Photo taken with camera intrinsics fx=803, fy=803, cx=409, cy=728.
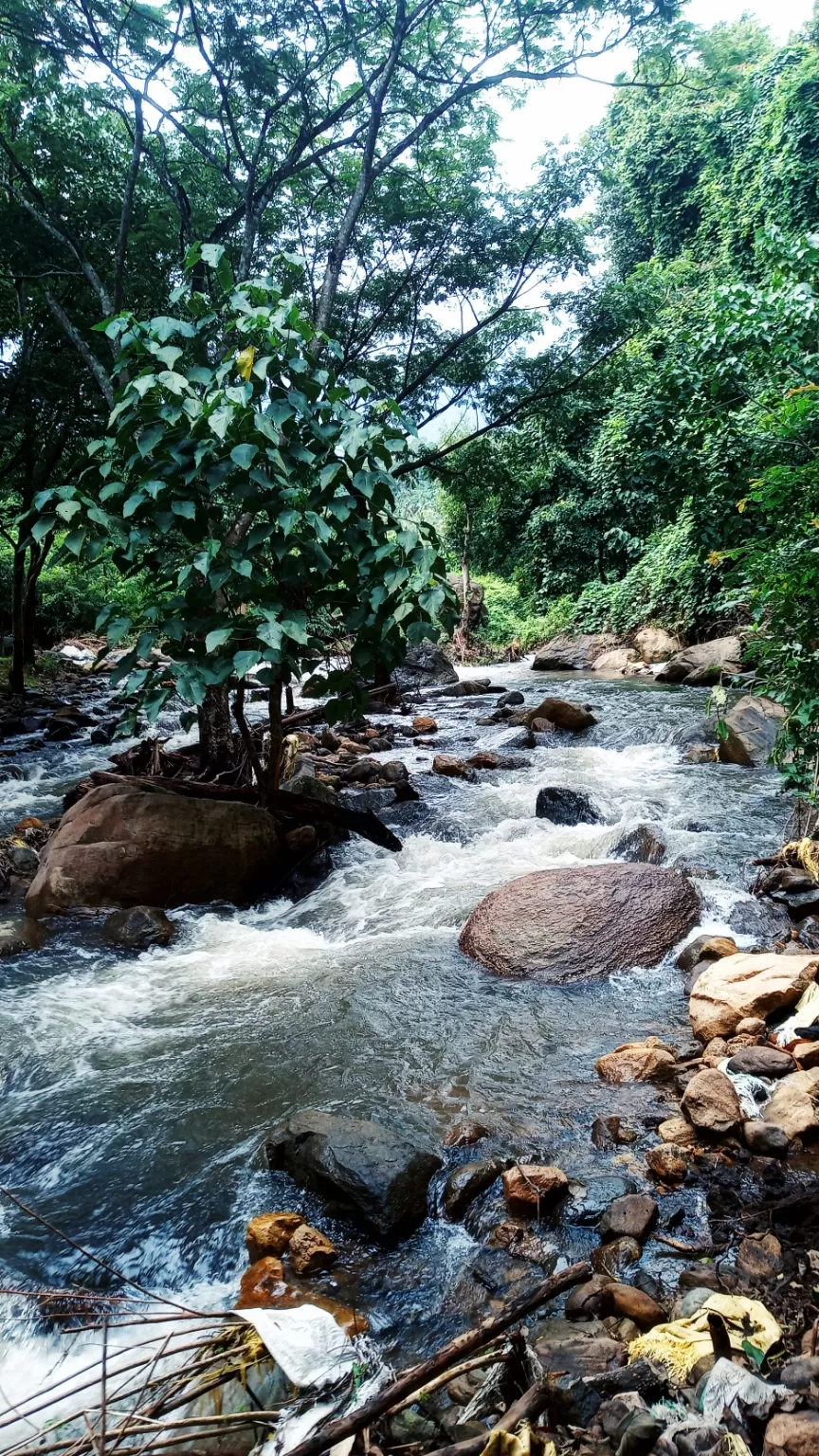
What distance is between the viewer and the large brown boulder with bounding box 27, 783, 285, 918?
5586mm

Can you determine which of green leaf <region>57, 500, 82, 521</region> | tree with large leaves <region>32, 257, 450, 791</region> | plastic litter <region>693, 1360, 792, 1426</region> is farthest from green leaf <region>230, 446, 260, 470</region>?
plastic litter <region>693, 1360, 792, 1426</region>

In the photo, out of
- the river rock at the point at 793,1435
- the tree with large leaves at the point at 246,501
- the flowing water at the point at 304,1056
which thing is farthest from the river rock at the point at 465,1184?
the tree with large leaves at the point at 246,501

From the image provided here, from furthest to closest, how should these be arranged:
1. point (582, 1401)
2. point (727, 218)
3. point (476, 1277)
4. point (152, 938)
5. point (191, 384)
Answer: point (727, 218)
point (152, 938)
point (191, 384)
point (476, 1277)
point (582, 1401)

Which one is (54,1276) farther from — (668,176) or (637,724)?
(668,176)

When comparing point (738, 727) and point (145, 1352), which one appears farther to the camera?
point (738, 727)

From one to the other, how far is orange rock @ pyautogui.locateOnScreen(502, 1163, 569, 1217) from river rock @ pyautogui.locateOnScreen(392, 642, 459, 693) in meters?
14.8

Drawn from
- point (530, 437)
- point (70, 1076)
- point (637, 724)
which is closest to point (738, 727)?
point (637, 724)

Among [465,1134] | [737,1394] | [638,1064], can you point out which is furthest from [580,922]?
[737,1394]

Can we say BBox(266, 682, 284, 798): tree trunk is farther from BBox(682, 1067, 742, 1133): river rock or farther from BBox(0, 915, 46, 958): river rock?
BBox(682, 1067, 742, 1133): river rock

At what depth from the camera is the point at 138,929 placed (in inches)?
206

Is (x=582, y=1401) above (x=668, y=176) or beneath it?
beneath

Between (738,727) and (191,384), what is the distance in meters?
7.33

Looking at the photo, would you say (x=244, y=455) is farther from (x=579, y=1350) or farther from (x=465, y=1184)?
(x=579, y=1350)

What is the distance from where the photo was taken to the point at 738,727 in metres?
9.48
